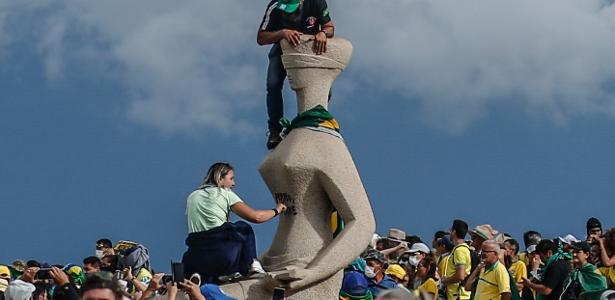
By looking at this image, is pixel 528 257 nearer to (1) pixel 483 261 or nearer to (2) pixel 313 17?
(1) pixel 483 261

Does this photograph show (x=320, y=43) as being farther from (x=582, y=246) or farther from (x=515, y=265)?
(x=515, y=265)

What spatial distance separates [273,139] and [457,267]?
2.52m

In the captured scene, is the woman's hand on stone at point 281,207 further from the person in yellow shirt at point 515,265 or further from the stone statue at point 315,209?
the person in yellow shirt at point 515,265

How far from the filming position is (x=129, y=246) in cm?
1867

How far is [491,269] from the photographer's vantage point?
1568cm

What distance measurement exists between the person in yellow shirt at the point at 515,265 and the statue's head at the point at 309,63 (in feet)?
10.3

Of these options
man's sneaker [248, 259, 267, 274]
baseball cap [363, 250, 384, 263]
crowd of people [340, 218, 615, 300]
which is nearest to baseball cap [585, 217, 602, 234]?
crowd of people [340, 218, 615, 300]

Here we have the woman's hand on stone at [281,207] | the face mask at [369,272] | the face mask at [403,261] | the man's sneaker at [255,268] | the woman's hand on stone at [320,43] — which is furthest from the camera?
the face mask at [403,261]

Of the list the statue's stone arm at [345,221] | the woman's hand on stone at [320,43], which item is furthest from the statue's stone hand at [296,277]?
the woman's hand on stone at [320,43]

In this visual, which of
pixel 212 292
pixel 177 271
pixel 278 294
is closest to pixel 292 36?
pixel 278 294

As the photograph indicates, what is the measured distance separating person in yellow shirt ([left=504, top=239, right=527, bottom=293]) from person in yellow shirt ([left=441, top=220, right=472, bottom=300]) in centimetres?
53

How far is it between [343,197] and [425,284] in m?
2.88

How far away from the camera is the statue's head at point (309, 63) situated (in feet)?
50.3

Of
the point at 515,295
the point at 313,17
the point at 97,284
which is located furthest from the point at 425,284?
the point at 97,284
